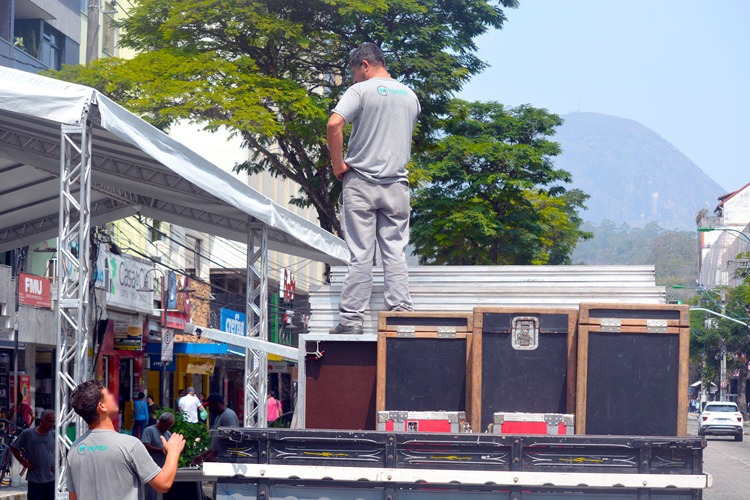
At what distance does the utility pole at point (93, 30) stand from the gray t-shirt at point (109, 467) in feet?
93.6

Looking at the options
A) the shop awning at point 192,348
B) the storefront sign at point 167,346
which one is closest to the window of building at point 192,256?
the shop awning at point 192,348

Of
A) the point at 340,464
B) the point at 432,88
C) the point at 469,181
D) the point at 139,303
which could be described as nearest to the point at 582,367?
the point at 340,464

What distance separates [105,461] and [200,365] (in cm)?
3450

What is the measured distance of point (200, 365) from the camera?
39.7 m

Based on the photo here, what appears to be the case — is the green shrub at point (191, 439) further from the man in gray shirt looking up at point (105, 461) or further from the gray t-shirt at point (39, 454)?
the man in gray shirt looking up at point (105, 461)

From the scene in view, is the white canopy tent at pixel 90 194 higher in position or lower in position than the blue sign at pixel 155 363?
higher

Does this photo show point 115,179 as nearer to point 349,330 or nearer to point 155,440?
point 155,440

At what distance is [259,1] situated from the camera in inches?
965

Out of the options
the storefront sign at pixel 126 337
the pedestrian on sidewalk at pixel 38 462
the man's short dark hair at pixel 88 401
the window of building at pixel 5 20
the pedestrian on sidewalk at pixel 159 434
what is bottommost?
the pedestrian on sidewalk at pixel 38 462

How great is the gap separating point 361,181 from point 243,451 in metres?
2.35

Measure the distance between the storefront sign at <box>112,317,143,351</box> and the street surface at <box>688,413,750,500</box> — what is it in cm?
1501

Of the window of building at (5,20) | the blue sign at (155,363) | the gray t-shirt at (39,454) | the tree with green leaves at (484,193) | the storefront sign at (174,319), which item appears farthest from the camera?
the blue sign at (155,363)

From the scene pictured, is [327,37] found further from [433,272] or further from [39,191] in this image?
[433,272]

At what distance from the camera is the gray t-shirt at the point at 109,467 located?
5.57 m
